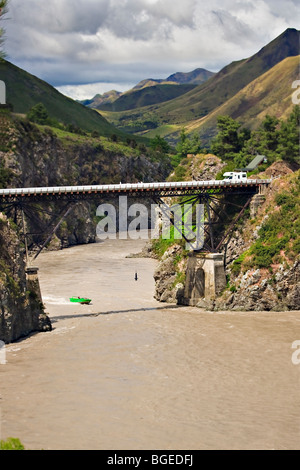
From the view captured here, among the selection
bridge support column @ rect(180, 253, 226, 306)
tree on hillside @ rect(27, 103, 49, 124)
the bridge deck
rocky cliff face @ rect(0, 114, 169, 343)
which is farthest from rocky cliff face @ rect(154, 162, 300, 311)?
tree on hillside @ rect(27, 103, 49, 124)

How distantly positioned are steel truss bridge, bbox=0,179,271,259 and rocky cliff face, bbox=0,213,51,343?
33.6 ft

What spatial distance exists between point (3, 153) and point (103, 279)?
5462 centimetres

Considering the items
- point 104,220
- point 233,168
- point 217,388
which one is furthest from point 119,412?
point 104,220

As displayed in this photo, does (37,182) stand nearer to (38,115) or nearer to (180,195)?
(38,115)

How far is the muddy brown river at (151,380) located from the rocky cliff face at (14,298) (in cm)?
139

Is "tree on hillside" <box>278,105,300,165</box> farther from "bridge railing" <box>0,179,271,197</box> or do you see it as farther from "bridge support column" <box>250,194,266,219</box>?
"bridge railing" <box>0,179,271,197</box>

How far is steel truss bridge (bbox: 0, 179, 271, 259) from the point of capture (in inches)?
3036

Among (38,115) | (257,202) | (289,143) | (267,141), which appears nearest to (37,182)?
(38,115)

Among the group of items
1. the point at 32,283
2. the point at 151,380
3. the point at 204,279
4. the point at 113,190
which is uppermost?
the point at 113,190

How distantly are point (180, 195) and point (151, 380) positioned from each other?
32.4 metres

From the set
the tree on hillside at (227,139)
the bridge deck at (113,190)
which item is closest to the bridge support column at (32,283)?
the bridge deck at (113,190)

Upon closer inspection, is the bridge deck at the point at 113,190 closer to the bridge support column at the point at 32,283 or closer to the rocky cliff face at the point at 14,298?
the bridge support column at the point at 32,283

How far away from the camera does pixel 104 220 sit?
614 feet

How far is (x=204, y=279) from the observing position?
76.1 meters
